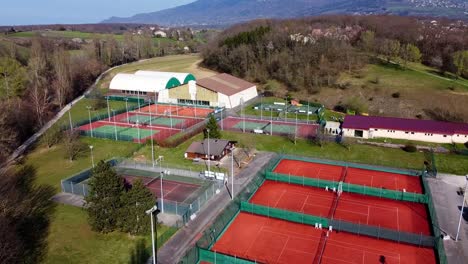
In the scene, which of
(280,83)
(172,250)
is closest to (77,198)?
(172,250)

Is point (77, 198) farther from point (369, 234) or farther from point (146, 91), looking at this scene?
point (146, 91)

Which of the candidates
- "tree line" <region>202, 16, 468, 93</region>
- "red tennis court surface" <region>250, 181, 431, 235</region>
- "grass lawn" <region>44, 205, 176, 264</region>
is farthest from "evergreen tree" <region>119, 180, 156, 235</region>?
"tree line" <region>202, 16, 468, 93</region>

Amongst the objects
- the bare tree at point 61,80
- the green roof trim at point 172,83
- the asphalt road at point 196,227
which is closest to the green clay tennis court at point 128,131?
the asphalt road at point 196,227

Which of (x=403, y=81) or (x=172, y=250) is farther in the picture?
(x=403, y=81)

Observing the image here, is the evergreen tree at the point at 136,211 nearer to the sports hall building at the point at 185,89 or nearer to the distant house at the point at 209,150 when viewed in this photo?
the distant house at the point at 209,150

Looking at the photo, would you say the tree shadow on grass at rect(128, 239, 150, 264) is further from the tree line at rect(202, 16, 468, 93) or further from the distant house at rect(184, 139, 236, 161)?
the tree line at rect(202, 16, 468, 93)

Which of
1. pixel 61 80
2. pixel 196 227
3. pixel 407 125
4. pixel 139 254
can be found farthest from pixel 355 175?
pixel 61 80
